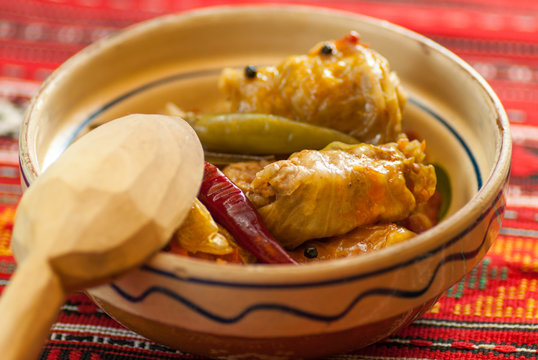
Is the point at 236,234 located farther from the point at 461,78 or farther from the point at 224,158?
the point at 461,78

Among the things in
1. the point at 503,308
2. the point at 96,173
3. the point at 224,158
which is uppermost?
the point at 96,173

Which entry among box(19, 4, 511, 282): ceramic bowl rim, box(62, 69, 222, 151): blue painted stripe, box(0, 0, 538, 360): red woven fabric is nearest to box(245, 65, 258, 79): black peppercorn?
box(62, 69, 222, 151): blue painted stripe

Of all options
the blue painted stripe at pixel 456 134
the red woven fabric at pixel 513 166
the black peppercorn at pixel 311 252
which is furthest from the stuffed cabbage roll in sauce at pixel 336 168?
the red woven fabric at pixel 513 166

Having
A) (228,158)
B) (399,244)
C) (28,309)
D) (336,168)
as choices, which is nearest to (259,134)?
(228,158)

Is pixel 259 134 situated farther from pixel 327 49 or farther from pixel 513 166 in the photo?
pixel 513 166

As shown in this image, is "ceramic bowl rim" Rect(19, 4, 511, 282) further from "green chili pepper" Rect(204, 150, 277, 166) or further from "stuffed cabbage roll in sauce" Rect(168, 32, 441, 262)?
"green chili pepper" Rect(204, 150, 277, 166)

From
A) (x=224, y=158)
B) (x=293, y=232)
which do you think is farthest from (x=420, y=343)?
(x=224, y=158)

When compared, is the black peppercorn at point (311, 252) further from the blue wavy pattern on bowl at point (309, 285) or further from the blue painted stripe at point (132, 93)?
the blue painted stripe at point (132, 93)
